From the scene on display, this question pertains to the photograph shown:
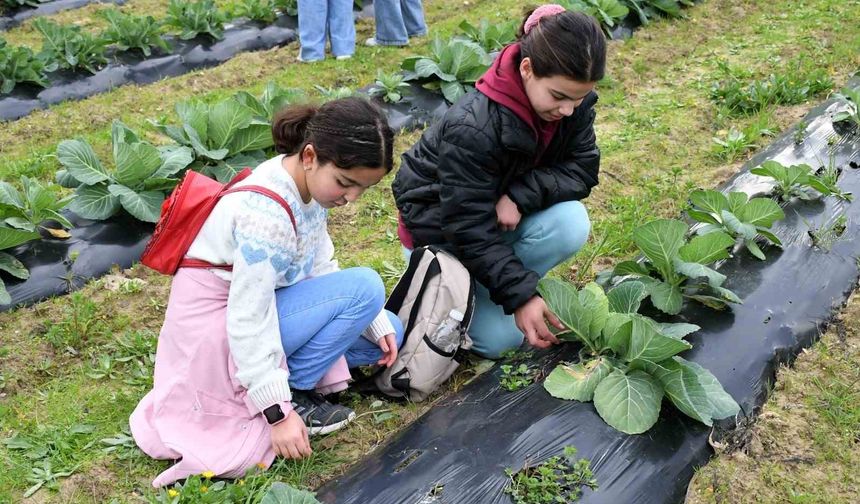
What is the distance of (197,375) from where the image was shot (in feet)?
7.64

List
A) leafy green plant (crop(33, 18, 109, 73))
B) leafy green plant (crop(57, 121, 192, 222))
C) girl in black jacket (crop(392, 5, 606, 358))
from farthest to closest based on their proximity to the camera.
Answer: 1. leafy green plant (crop(33, 18, 109, 73))
2. leafy green plant (crop(57, 121, 192, 222))
3. girl in black jacket (crop(392, 5, 606, 358))

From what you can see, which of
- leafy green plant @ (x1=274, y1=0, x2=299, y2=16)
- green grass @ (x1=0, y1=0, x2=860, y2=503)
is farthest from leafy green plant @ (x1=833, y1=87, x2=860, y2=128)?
leafy green plant @ (x1=274, y1=0, x2=299, y2=16)

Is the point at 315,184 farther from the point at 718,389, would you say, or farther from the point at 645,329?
the point at 718,389

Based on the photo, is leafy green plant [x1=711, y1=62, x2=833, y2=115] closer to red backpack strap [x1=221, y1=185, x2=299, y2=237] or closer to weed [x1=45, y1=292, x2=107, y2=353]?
red backpack strap [x1=221, y1=185, x2=299, y2=237]

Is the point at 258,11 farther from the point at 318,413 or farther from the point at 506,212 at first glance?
the point at 318,413

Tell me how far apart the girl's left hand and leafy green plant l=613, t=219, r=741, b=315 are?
94cm

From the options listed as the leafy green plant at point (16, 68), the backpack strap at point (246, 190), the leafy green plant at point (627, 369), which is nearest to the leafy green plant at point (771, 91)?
the leafy green plant at point (627, 369)

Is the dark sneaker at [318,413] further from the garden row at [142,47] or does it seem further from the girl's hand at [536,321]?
the garden row at [142,47]

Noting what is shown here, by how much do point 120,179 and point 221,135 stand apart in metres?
0.62

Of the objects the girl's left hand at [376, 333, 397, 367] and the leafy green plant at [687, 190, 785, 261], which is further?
the leafy green plant at [687, 190, 785, 261]

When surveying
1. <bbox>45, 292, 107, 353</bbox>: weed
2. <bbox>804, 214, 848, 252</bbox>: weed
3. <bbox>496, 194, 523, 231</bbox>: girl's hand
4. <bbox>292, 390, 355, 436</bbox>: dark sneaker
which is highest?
<bbox>496, 194, 523, 231</bbox>: girl's hand

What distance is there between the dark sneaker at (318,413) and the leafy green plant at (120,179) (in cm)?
162

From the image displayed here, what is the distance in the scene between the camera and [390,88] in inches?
203

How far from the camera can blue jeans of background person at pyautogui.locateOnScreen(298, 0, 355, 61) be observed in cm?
638
